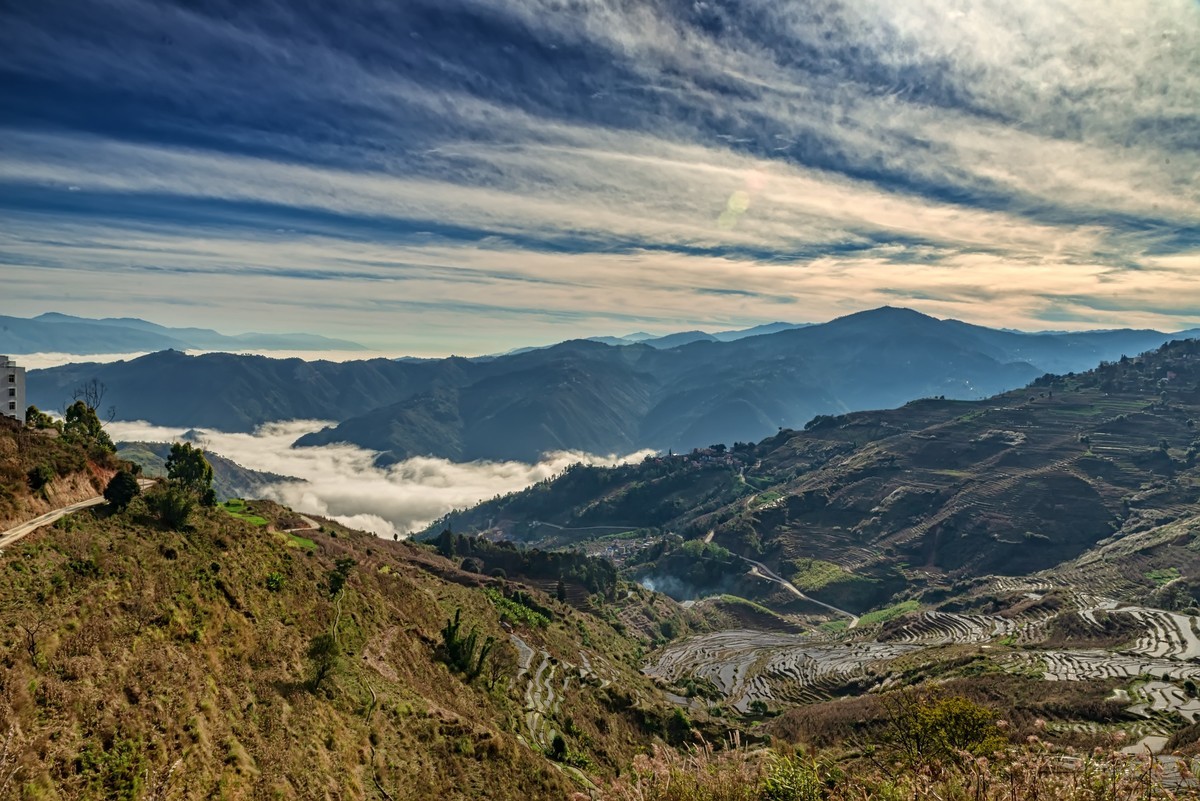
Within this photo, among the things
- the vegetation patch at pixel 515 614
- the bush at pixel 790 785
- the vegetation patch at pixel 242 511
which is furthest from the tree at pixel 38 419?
the bush at pixel 790 785

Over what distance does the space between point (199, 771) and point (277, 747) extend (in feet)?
15.4

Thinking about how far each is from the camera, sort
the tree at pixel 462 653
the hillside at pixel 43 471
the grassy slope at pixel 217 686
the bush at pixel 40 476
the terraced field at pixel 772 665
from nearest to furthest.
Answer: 1. the grassy slope at pixel 217 686
2. the hillside at pixel 43 471
3. the bush at pixel 40 476
4. the tree at pixel 462 653
5. the terraced field at pixel 772 665

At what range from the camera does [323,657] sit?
113 feet

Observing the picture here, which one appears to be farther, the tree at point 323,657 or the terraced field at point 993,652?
the terraced field at point 993,652

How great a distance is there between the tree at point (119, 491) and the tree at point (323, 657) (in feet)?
50.3

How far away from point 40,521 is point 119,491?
478cm

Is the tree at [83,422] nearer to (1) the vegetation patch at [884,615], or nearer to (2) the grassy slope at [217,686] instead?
(2) the grassy slope at [217,686]

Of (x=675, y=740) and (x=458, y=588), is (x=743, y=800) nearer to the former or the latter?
(x=675, y=740)

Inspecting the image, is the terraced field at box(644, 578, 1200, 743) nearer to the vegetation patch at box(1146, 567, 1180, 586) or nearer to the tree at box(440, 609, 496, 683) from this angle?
the vegetation patch at box(1146, 567, 1180, 586)

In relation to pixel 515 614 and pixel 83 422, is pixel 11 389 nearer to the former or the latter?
pixel 83 422

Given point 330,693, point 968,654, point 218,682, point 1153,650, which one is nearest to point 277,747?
point 218,682

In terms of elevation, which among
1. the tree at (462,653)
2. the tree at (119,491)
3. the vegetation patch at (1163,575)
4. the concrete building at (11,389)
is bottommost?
the vegetation patch at (1163,575)

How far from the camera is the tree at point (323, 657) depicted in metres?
34.0

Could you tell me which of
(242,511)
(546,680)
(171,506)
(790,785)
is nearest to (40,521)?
(171,506)
